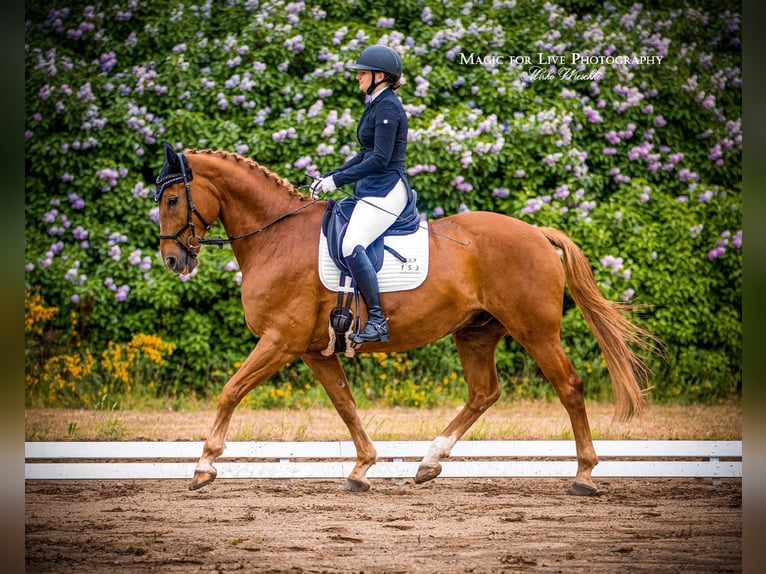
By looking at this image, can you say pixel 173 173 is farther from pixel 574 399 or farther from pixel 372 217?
pixel 574 399

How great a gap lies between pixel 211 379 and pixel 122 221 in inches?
73.4

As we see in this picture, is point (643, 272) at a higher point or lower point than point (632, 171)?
lower

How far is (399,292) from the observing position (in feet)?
18.5

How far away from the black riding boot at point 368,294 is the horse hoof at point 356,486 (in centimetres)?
104

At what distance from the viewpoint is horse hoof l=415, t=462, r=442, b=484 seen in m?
5.82

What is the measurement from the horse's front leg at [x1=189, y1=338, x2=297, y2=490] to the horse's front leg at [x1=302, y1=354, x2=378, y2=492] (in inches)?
17.8

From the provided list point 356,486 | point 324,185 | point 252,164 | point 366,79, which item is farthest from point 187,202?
point 356,486

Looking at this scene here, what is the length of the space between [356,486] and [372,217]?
1790 mm

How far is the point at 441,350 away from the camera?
912cm

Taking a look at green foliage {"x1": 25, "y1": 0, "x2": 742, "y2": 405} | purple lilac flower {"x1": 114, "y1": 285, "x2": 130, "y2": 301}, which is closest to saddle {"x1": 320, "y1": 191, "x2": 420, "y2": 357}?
green foliage {"x1": 25, "y1": 0, "x2": 742, "y2": 405}

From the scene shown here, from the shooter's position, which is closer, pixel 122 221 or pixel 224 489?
pixel 224 489

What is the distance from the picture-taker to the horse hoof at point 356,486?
5.89 metres
